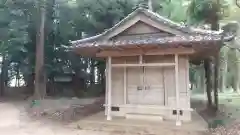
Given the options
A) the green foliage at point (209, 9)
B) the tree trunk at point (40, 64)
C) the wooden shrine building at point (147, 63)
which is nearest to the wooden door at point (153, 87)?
the wooden shrine building at point (147, 63)

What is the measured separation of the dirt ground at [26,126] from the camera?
8.45 meters

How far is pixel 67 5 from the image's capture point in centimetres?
1446

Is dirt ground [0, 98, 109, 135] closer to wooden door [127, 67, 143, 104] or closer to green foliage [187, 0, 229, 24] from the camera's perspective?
wooden door [127, 67, 143, 104]

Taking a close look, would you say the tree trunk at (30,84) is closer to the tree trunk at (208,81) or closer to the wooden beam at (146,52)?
the wooden beam at (146,52)

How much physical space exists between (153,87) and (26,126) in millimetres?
5006

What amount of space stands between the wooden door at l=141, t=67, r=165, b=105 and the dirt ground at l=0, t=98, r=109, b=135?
2281mm

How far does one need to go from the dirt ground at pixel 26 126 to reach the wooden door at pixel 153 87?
2281 mm

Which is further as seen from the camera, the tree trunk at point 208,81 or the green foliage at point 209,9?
the tree trunk at point 208,81

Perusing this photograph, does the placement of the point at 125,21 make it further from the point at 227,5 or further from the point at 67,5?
Answer: the point at 67,5

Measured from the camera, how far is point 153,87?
366 inches

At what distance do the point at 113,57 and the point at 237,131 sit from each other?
4950mm

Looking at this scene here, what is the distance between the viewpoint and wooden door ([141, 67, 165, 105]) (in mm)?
9188

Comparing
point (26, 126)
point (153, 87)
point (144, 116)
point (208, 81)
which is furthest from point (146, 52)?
point (26, 126)

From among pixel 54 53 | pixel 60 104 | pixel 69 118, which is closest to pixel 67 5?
pixel 54 53
